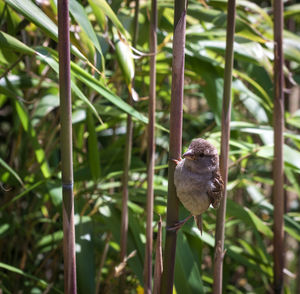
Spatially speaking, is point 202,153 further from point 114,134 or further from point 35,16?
point 114,134

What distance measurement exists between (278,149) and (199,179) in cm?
26

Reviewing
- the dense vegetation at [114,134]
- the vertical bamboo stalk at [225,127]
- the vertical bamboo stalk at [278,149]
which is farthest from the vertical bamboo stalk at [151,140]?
the vertical bamboo stalk at [278,149]

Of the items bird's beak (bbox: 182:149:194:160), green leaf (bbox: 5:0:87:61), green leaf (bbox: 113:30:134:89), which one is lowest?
bird's beak (bbox: 182:149:194:160)

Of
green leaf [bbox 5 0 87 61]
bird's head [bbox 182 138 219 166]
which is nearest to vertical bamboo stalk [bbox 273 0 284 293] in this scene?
bird's head [bbox 182 138 219 166]

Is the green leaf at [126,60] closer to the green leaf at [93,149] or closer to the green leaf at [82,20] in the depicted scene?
the green leaf at [82,20]

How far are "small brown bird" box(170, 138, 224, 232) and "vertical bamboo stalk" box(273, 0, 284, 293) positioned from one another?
212 mm

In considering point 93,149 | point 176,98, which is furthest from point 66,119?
point 93,149

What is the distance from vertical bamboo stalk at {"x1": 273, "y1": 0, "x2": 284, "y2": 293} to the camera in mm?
965

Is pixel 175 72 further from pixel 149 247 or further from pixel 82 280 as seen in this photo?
pixel 82 280

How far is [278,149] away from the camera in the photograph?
3.17ft

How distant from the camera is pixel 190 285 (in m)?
0.97

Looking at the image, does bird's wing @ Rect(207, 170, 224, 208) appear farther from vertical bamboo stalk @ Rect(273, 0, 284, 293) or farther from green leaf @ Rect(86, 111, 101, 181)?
green leaf @ Rect(86, 111, 101, 181)

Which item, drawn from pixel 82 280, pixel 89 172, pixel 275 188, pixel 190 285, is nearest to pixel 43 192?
pixel 89 172

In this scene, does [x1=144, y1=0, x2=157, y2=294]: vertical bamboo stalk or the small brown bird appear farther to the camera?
[x1=144, y1=0, x2=157, y2=294]: vertical bamboo stalk
